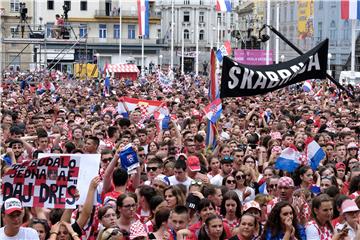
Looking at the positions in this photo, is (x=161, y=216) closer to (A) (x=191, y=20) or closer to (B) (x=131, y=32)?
(B) (x=131, y=32)

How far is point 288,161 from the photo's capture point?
1241cm

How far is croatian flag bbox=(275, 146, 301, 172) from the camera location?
1233cm

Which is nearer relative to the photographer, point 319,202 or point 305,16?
point 319,202

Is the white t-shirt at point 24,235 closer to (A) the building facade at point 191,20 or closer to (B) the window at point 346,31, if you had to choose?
(B) the window at point 346,31

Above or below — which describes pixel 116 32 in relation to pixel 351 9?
below

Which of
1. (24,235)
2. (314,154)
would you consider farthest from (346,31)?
(24,235)

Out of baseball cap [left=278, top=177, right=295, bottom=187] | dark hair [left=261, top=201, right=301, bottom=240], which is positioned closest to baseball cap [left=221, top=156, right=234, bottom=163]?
baseball cap [left=278, top=177, right=295, bottom=187]

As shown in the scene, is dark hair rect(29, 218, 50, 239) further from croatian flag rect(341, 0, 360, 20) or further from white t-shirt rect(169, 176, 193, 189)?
croatian flag rect(341, 0, 360, 20)

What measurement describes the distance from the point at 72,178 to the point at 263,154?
217 inches

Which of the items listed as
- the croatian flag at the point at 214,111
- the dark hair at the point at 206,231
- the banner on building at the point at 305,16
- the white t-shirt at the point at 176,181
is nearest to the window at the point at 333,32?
the banner on building at the point at 305,16

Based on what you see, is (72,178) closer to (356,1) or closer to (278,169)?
(278,169)

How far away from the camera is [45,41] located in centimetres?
3844

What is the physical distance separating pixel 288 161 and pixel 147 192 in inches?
120

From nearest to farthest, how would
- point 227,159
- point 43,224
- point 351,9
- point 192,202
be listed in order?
point 43,224 → point 192,202 → point 227,159 → point 351,9
